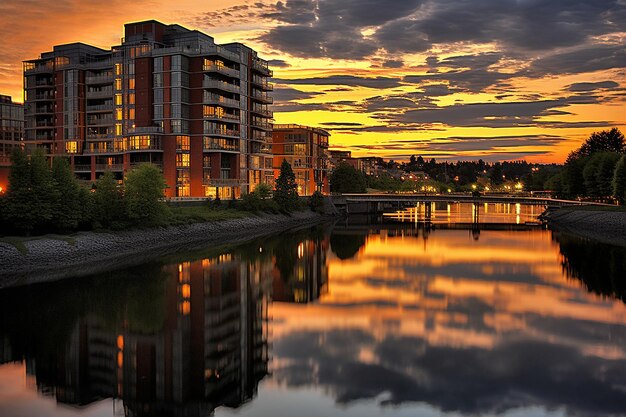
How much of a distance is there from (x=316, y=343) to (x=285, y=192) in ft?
254

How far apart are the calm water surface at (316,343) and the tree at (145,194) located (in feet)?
44.7

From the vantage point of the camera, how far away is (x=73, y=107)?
4158 inches

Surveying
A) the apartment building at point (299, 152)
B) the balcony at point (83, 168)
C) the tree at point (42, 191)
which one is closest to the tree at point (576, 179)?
the apartment building at point (299, 152)

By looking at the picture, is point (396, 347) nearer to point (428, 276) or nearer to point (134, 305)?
point (134, 305)

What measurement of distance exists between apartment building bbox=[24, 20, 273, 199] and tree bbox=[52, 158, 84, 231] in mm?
39439

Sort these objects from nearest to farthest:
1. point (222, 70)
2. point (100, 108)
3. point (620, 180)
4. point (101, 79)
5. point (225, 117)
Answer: point (222, 70) → point (620, 180) → point (225, 117) → point (101, 79) → point (100, 108)

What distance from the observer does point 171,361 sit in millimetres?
25656

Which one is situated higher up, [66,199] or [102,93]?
[102,93]

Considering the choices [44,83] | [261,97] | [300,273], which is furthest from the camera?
[261,97]

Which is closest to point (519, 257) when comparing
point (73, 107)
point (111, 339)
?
point (111, 339)

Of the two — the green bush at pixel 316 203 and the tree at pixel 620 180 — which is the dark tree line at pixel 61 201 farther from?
the tree at pixel 620 180

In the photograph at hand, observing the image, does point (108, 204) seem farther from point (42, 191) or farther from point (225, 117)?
point (225, 117)

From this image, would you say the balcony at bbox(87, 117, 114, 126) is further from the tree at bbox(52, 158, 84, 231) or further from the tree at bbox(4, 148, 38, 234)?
the tree at bbox(4, 148, 38, 234)

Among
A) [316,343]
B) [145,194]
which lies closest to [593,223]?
[145,194]
